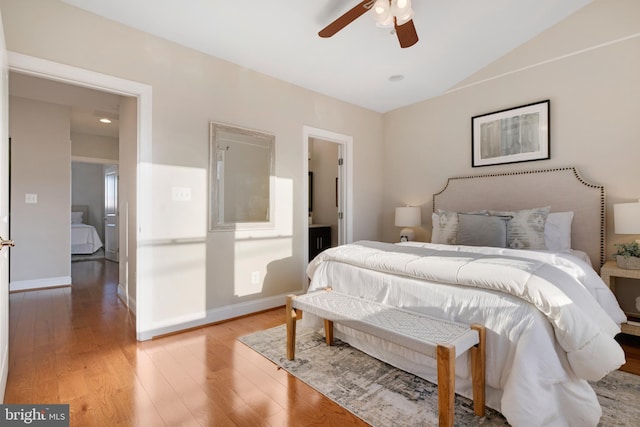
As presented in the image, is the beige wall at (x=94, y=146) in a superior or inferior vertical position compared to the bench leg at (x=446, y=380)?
superior

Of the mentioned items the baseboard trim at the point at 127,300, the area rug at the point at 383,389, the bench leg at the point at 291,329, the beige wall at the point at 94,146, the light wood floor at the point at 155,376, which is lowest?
the light wood floor at the point at 155,376

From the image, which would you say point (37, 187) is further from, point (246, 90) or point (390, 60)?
point (390, 60)

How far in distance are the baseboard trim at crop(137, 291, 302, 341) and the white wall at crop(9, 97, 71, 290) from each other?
287 cm

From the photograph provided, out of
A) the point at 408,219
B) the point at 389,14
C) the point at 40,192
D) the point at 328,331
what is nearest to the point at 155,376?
the point at 328,331

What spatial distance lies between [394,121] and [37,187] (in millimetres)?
5176

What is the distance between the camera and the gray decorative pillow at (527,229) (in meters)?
2.88

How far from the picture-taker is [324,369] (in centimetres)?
210

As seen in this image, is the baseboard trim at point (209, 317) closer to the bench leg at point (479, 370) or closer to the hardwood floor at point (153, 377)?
the hardwood floor at point (153, 377)

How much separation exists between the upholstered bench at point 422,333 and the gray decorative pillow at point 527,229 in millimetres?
1661

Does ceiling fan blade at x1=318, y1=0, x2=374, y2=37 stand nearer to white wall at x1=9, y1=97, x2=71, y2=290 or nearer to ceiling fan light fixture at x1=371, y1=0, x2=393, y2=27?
ceiling fan light fixture at x1=371, y1=0, x2=393, y2=27

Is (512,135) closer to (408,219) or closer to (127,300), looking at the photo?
(408,219)

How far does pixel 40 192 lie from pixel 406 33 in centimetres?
512

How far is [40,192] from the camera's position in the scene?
438 cm

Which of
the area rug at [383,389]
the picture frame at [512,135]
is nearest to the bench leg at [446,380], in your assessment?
the area rug at [383,389]
